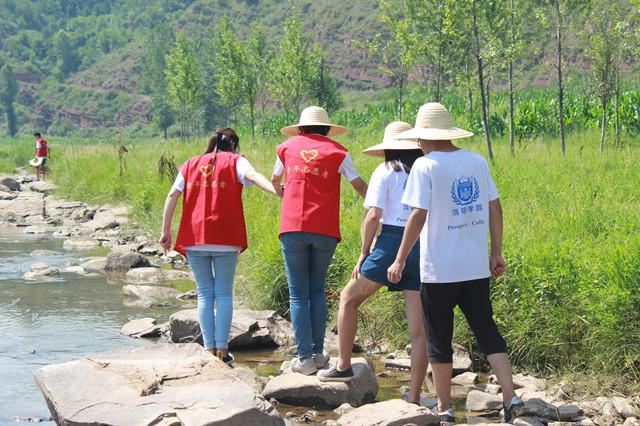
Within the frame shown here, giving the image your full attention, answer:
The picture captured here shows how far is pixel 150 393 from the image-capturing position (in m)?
4.23

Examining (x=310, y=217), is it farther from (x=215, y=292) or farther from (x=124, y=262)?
(x=124, y=262)

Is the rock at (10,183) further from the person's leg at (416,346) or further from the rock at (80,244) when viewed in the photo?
the person's leg at (416,346)

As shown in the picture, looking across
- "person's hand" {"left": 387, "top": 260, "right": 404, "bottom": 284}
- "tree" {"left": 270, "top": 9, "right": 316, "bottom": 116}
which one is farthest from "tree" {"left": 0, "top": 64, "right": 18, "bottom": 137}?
"person's hand" {"left": 387, "top": 260, "right": 404, "bottom": 284}

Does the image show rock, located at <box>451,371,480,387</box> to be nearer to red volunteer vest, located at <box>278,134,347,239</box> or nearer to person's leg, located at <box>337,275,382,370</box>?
person's leg, located at <box>337,275,382,370</box>

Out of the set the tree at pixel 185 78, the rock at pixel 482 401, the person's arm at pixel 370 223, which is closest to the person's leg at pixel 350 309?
the person's arm at pixel 370 223

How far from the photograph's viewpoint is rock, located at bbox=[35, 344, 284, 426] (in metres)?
3.93

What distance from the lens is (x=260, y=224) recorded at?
9336 millimetres

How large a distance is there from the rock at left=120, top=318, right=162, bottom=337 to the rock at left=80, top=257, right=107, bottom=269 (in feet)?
13.1

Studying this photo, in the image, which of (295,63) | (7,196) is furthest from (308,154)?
(295,63)

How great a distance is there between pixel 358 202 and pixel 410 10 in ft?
58.5

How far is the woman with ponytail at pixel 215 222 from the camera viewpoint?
5.33m

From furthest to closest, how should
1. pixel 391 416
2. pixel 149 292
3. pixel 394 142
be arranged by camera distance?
pixel 149 292 → pixel 394 142 → pixel 391 416

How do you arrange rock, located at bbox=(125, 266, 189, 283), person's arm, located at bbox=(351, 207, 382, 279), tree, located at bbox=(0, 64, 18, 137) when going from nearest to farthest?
person's arm, located at bbox=(351, 207, 382, 279), rock, located at bbox=(125, 266, 189, 283), tree, located at bbox=(0, 64, 18, 137)

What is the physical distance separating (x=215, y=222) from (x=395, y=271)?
5.63ft
